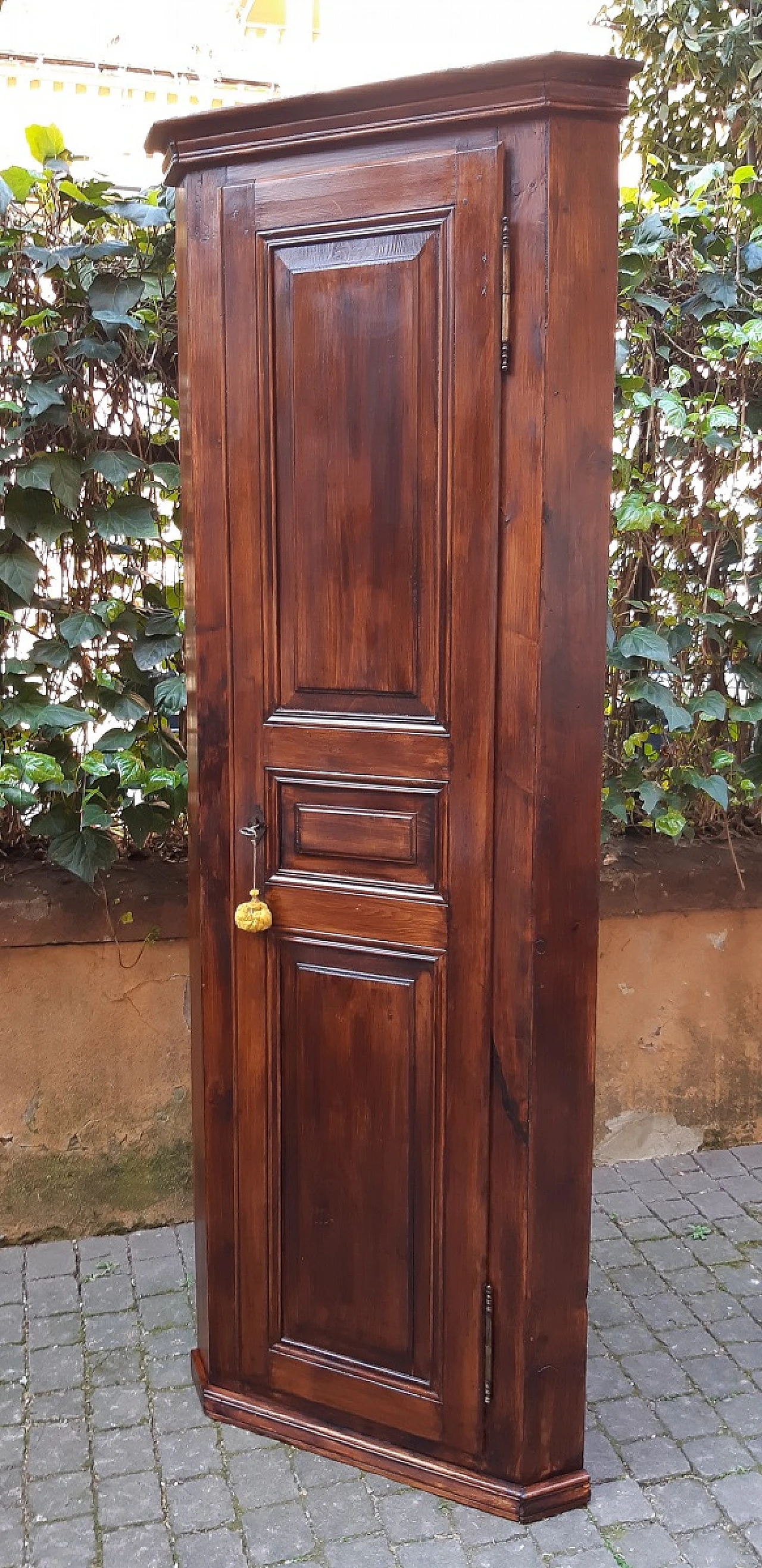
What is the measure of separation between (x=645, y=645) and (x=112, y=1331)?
235 cm

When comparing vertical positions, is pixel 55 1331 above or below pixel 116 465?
below

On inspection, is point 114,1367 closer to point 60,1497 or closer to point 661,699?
point 60,1497

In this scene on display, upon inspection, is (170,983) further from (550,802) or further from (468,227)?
(468,227)

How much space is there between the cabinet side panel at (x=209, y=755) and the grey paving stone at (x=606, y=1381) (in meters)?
0.85

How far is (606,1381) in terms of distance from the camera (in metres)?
2.83

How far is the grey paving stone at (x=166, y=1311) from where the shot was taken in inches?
120

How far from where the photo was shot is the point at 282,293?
2.27m

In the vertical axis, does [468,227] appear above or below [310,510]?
above

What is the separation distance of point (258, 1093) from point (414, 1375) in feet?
2.18

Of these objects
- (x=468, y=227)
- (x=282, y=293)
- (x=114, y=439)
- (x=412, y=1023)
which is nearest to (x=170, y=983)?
(x=412, y=1023)

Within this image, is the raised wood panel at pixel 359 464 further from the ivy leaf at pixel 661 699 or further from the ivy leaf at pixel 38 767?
the ivy leaf at pixel 661 699

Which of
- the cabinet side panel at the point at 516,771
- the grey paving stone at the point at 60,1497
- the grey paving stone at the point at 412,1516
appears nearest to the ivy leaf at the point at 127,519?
the cabinet side panel at the point at 516,771

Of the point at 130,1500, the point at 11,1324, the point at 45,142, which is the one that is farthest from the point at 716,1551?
the point at 45,142

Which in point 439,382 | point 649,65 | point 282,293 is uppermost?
point 649,65
